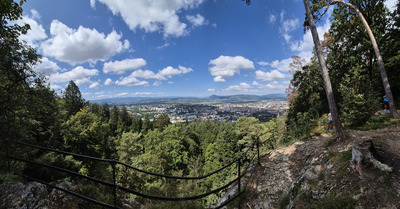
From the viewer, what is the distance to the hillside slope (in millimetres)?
2990

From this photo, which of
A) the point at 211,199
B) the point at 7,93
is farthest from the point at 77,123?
the point at 211,199

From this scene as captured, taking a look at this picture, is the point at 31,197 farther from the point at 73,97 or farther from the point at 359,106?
the point at 73,97

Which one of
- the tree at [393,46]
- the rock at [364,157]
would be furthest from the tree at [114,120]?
the tree at [393,46]

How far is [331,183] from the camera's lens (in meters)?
3.81

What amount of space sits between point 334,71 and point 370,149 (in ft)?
48.5

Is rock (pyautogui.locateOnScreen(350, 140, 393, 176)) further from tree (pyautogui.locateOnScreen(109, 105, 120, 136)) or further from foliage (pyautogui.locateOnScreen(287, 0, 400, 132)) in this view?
tree (pyautogui.locateOnScreen(109, 105, 120, 136))

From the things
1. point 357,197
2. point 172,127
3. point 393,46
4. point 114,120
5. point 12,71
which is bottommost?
point 114,120

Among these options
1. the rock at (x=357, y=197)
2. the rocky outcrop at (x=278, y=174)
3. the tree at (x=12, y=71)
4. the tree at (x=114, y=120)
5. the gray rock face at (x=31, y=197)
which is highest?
the tree at (x=12, y=71)

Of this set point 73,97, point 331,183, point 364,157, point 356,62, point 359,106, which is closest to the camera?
point 364,157

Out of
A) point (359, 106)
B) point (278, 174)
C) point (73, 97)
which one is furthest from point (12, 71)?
point (73, 97)

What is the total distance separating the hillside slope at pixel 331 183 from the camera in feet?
9.81

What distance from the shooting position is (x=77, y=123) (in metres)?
18.7

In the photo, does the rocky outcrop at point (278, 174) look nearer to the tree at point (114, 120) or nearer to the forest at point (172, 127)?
the forest at point (172, 127)

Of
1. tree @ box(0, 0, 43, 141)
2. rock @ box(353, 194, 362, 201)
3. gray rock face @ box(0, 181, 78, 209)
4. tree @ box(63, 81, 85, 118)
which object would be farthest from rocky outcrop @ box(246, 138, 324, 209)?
tree @ box(63, 81, 85, 118)
